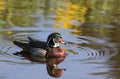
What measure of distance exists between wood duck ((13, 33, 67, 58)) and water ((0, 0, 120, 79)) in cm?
21

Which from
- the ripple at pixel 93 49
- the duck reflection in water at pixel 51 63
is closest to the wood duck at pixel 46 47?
the duck reflection in water at pixel 51 63

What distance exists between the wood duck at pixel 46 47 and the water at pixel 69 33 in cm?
21

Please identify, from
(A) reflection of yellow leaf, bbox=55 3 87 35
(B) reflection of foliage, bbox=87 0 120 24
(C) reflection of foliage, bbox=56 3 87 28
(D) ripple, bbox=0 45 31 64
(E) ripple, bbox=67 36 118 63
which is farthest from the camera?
(B) reflection of foliage, bbox=87 0 120 24

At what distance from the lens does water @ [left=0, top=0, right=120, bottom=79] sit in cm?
1113

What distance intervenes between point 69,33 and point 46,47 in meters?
1.60

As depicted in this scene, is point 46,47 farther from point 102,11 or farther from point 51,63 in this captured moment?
point 102,11

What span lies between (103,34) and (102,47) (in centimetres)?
135

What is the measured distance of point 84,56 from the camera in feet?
40.1

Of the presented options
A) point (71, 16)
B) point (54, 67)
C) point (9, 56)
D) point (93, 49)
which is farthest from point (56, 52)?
point (71, 16)

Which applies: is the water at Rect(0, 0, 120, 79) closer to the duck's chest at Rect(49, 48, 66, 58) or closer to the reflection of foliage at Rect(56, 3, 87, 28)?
the reflection of foliage at Rect(56, 3, 87, 28)

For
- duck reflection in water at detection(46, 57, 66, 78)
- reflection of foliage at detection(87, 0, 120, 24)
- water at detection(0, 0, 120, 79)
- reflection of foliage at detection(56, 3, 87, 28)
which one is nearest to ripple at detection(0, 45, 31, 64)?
water at detection(0, 0, 120, 79)

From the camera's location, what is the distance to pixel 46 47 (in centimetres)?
1270

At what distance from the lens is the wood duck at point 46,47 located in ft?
41.4

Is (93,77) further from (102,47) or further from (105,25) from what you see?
(105,25)
